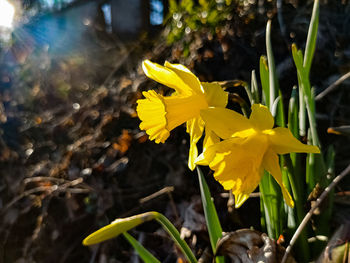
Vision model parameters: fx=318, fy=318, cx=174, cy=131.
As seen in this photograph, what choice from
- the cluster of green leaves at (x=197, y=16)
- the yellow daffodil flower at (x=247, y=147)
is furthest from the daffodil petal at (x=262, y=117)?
the cluster of green leaves at (x=197, y=16)

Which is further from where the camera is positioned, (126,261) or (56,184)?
(56,184)

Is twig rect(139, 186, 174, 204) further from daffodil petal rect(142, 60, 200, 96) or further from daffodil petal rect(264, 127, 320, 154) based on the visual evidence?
daffodil petal rect(264, 127, 320, 154)

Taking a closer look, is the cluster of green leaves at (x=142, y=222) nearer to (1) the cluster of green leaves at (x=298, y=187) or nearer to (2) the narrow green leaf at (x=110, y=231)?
(2) the narrow green leaf at (x=110, y=231)

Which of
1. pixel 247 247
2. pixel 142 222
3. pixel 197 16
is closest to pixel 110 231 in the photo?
pixel 142 222

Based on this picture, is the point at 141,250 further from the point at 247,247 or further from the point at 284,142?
the point at 284,142

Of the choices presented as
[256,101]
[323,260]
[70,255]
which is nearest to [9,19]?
[70,255]

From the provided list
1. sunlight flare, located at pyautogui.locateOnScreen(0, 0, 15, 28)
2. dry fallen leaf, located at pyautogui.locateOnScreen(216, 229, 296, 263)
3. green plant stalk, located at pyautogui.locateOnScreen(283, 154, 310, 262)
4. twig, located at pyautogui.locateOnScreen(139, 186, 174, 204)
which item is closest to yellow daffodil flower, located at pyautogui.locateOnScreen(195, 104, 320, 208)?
green plant stalk, located at pyautogui.locateOnScreen(283, 154, 310, 262)

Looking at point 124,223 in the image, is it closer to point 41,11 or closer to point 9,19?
point 9,19
